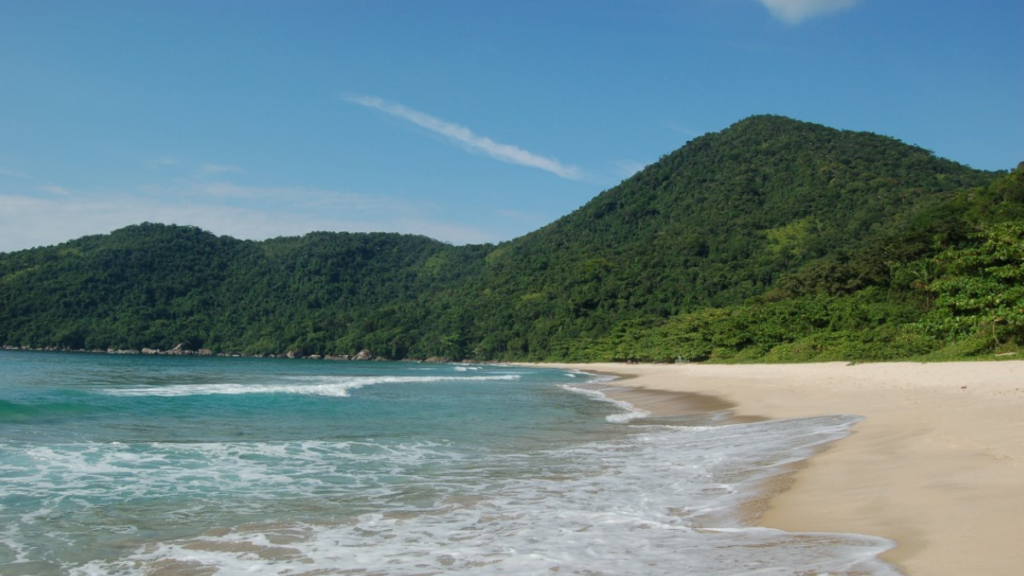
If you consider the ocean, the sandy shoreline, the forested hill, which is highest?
the forested hill

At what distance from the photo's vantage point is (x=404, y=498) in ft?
26.0

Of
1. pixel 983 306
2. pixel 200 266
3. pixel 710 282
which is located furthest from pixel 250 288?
pixel 983 306

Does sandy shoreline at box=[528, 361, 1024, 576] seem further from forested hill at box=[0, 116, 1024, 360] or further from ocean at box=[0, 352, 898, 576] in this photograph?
forested hill at box=[0, 116, 1024, 360]

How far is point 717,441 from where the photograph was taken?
1183 centimetres

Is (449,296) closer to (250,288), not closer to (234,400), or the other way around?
(250,288)

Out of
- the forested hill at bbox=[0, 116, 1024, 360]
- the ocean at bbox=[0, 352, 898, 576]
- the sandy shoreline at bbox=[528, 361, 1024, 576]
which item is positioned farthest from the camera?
the forested hill at bbox=[0, 116, 1024, 360]

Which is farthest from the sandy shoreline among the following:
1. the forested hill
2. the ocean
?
the forested hill

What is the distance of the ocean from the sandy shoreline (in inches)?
15.9

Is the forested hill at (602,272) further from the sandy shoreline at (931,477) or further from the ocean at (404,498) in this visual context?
the ocean at (404,498)

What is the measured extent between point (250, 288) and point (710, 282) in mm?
102397

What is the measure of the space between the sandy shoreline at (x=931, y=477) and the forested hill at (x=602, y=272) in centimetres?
3211

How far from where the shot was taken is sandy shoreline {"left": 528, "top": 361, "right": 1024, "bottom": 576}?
4422 mm

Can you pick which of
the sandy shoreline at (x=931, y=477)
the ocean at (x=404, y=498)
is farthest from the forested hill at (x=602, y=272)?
the ocean at (x=404, y=498)

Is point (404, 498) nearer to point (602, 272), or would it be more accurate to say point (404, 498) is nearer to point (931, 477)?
point (931, 477)
